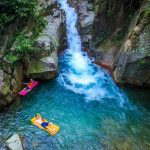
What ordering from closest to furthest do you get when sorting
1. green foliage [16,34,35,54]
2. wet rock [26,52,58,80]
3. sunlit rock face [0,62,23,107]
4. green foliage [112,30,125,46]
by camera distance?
sunlit rock face [0,62,23,107] < green foliage [16,34,35,54] < wet rock [26,52,58,80] < green foliage [112,30,125,46]

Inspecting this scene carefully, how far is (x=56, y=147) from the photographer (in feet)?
36.9

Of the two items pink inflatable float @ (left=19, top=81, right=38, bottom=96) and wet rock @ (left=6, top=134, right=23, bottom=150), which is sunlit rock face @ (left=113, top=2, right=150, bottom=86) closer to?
pink inflatable float @ (left=19, top=81, right=38, bottom=96)

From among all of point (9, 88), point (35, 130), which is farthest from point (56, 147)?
point (9, 88)

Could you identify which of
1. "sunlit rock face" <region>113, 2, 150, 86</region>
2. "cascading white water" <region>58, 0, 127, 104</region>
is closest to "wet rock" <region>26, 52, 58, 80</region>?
"cascading white water" <region>58, 0, 127, 104</region>

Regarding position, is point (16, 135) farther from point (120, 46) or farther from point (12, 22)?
point (120, 46)

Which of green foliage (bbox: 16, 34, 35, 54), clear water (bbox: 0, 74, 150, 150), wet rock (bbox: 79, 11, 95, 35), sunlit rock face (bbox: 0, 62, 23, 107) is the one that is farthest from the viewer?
wet rock (bbox: 79, 11, 95, 35)

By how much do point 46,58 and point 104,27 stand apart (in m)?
4.75

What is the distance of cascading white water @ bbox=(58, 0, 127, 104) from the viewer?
15.0 m

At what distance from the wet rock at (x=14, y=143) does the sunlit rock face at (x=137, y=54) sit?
23.0 ft

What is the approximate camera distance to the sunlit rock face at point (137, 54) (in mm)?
14422

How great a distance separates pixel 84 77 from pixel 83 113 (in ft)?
11.0

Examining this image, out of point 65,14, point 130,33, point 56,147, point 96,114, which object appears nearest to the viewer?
point 56,147

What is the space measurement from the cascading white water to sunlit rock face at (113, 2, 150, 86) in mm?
967

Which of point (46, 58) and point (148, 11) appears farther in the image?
point (46, 58)
